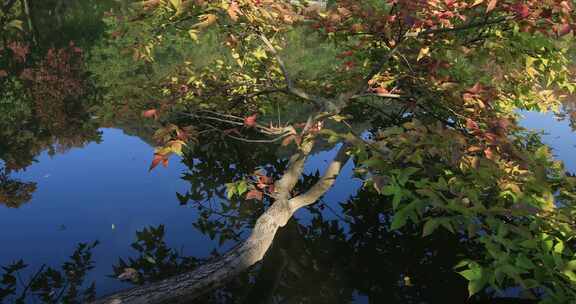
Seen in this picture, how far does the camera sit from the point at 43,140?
27.0 feet

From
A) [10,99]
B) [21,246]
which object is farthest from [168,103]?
[10,99]

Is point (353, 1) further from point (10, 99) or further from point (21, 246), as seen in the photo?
point (10, 99)

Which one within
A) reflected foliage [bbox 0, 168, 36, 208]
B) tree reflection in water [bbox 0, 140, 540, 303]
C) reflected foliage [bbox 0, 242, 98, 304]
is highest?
reflected foliage [bbox 0, 168, 36, 208]

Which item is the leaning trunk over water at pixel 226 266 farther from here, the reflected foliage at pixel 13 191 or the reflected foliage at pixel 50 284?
the reflected foliage at pixel 13 191

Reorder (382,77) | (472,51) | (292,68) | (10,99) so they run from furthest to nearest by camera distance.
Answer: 1. (292,68)
2. (10,99)
3. (382,77)
4. (472,51)

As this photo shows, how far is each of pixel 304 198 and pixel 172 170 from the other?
10.2 ft

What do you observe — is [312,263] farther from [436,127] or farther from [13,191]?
[13,191]

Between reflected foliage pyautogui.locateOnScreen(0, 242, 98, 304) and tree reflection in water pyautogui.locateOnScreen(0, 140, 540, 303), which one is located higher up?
reflected foliage pyautogui.locateOnScreen(0, 242, 98, 304)

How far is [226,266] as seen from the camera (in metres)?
4.16

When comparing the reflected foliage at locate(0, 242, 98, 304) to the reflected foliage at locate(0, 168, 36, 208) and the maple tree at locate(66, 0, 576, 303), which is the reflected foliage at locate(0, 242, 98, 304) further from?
the reflected foliage at locate(0, 168, 36, 208)

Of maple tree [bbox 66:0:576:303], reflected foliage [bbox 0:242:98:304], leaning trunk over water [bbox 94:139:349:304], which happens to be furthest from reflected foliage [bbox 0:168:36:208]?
leaning trunk over water [bbox 94:139:349:304]

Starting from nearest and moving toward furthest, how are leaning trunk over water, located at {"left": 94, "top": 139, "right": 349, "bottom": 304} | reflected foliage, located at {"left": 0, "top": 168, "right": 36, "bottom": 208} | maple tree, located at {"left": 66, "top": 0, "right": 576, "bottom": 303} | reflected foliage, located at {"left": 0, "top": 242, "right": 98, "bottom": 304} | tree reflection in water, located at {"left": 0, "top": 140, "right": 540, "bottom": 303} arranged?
maple tree, located at {"left": 66, "top": 0, "right": 576, "bottom": 303} < leaning trunk over water, located at {"left": 94, "top": 139, "right": 349, "bottom": 304} < reflected foliage, located at {"left": 0, "top": 242, "right": 98, "bottom": 304} < tree reflection in water, located at {"left": 0, "top": 140, "right": 540, "bottom": 303} < reflected foliage, located at {"left": 0, "top": 168, "right": 36, "bottom": 208}

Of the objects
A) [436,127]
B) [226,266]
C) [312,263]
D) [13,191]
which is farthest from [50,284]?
[436,127]

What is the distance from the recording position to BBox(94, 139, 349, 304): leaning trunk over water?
3.66 metres
